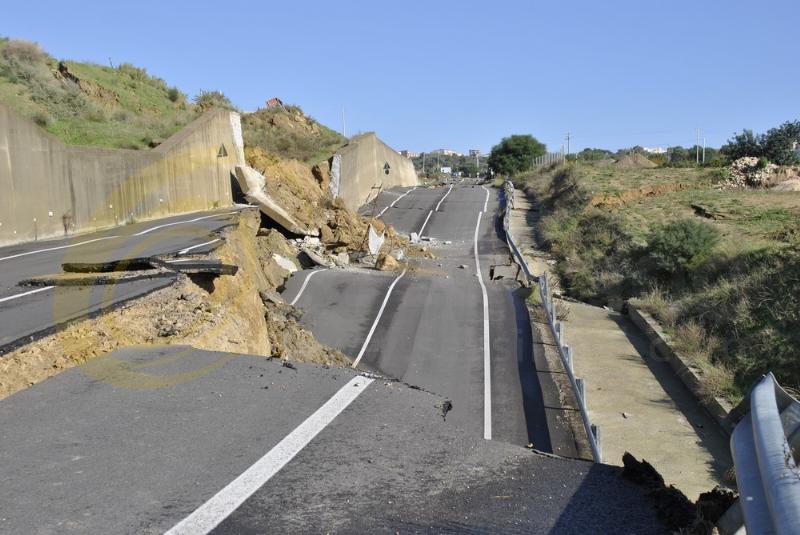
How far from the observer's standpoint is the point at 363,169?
1938 inches

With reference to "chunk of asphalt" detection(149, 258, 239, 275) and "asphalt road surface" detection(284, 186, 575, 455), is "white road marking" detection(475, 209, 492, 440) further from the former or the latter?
"chunk of asphalt" detection(149, 258, 239, 275)

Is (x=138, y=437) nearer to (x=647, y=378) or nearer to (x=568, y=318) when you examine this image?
(x=647, y=378)

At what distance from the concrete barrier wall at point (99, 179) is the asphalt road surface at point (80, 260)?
30.1 inches

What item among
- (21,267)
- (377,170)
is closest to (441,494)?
(21,267)

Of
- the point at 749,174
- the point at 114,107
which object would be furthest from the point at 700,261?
the point at 114,107

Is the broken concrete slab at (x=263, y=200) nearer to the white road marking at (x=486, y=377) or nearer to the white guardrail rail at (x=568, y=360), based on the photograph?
the white road marking at (x=486, y=377)

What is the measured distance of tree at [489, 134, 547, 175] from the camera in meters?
103

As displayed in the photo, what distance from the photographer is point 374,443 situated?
5.23 m

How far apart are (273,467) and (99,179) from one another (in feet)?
63.7

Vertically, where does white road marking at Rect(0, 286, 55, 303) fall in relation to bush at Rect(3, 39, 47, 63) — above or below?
below

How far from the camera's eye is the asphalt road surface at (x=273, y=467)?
416 centimetres

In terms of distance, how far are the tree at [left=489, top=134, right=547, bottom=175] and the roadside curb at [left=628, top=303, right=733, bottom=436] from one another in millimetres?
82811

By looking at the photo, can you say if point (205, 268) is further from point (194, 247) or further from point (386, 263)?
point (386, 263)

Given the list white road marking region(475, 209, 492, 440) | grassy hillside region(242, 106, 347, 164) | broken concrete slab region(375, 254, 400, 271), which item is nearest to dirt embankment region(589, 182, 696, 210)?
broken concrete slab region(375, 254, 400, 271)
